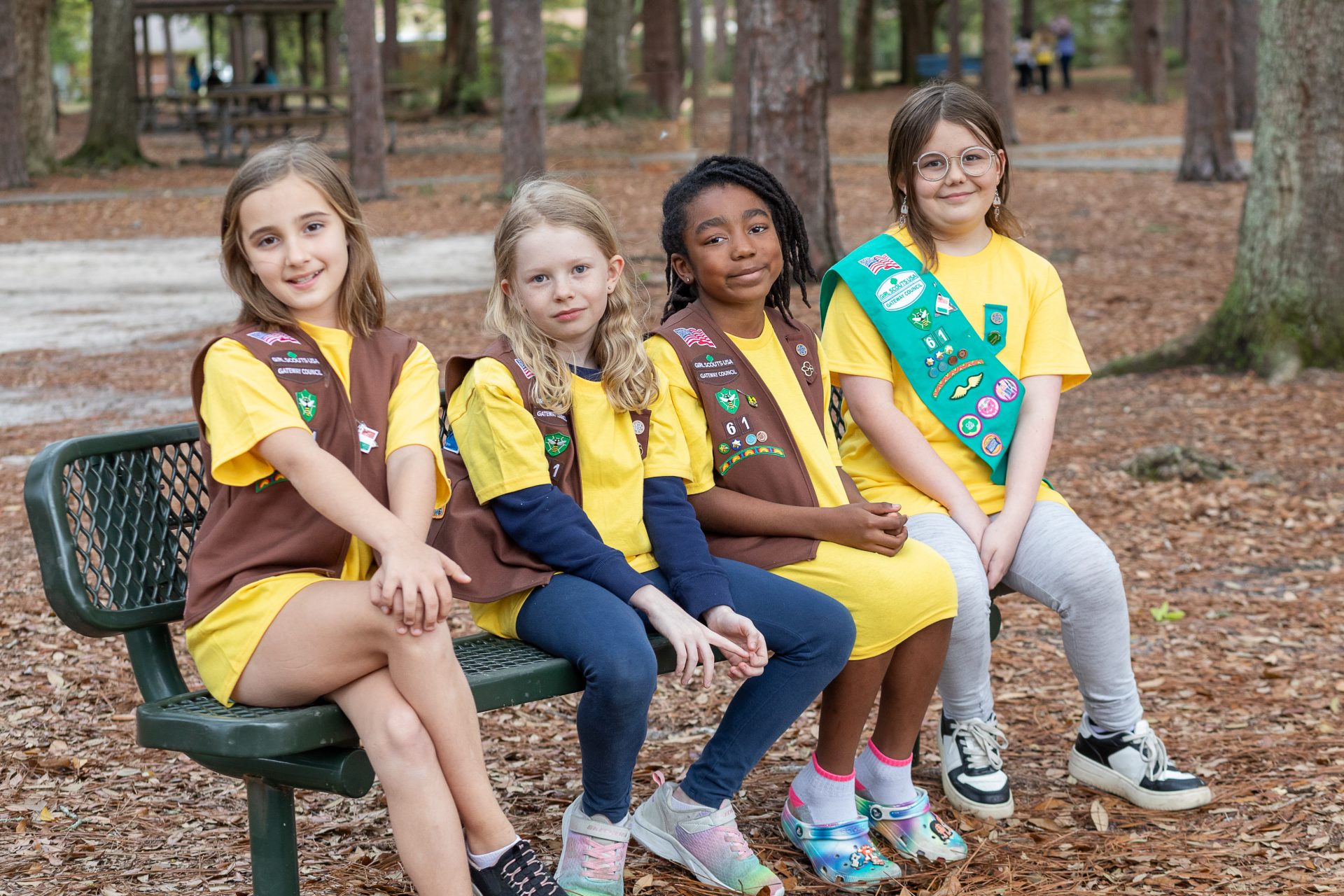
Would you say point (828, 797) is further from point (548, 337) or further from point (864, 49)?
point (864, 49)

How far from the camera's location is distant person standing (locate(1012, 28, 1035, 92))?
104 feet

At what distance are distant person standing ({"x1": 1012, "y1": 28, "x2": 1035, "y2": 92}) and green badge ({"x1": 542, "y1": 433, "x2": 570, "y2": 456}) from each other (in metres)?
31.4

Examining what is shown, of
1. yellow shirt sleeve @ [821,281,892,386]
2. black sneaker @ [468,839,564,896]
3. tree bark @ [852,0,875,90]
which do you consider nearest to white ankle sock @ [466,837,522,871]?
black sneaker @ [468,839,564,896]

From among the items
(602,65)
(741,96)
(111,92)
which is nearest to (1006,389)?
(741,96)

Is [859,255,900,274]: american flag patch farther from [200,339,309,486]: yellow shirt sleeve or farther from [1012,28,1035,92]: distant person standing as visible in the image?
[1012,28,1035,92]: distant person standing

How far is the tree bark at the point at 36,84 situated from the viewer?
19609mm

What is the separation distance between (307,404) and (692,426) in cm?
81

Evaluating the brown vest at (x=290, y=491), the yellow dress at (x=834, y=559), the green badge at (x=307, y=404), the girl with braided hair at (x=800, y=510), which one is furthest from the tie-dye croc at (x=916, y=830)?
the green badge at (x=307, y=404)

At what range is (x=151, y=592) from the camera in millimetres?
2779

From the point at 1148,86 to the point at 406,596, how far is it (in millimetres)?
27034

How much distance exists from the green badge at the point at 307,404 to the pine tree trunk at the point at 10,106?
56.3 ft

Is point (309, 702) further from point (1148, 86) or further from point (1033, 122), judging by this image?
point (1148, 86)

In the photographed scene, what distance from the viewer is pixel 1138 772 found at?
318 cm

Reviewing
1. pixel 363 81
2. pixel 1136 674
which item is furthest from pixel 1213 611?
pixel 363 81
